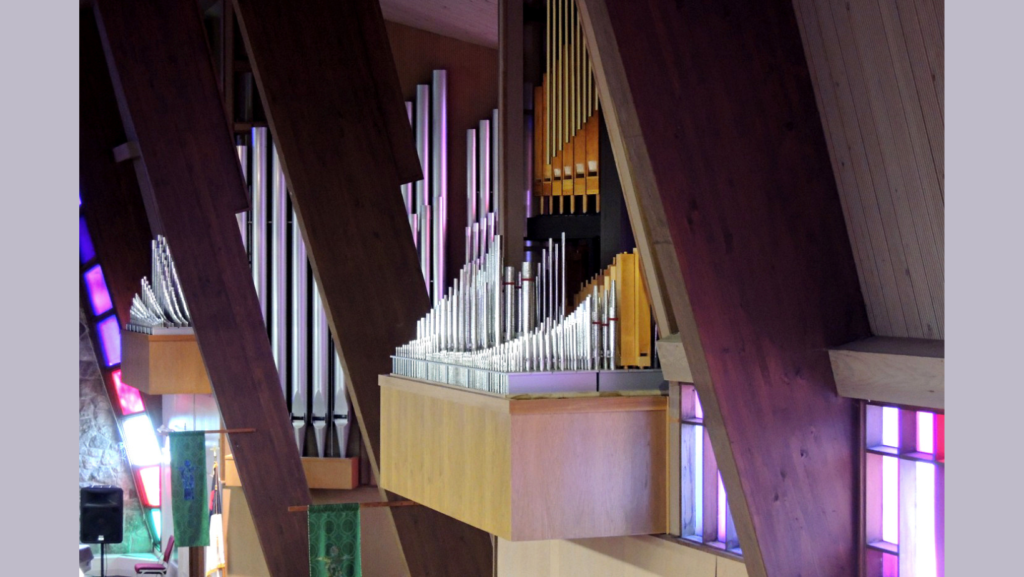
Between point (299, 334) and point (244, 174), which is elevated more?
point (244, 174)

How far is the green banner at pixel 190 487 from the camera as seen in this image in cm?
1022

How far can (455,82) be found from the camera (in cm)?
962

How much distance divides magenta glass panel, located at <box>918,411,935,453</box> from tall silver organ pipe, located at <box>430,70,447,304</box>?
5253 mm

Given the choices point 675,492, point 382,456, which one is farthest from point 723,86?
point 382,456

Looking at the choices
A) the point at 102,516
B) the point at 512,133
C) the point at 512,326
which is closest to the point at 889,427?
the point at 512,326

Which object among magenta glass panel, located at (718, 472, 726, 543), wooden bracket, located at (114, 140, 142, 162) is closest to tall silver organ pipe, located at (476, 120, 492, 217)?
wooden bracket, located at (114, 140, 142, 162)

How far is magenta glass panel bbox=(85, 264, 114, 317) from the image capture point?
43.5 feet

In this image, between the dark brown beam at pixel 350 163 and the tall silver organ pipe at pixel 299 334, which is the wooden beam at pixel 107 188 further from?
the dark brown beam at pixel 350 163

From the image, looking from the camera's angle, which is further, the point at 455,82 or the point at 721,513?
the point at 455,82

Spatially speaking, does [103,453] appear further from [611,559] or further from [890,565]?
[890,565]

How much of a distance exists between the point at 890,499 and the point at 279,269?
7.18 metres

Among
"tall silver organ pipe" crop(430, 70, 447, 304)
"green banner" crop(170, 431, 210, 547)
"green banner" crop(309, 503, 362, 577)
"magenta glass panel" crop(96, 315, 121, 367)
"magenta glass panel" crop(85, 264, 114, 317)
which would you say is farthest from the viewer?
"magenta glass panel" crop(96, 315, 121, 367)

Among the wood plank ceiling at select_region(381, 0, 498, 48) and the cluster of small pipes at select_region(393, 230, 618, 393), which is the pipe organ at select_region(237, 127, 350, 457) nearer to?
the wood plank ceiling at select_region(381, 0, 498, 48)

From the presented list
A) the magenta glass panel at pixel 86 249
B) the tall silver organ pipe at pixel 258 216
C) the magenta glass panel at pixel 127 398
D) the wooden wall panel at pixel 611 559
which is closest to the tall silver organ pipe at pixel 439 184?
the tall silver organ pipe at pixel 258 216
